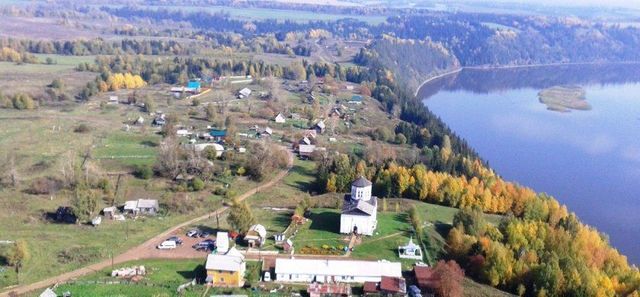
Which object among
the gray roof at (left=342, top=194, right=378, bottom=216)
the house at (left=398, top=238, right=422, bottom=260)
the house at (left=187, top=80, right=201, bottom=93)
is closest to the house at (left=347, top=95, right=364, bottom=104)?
the house at (left=187, top=80, right=201, bottom=93)

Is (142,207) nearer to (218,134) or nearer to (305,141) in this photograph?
(218,134)

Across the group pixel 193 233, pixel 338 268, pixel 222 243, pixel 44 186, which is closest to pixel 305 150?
pixel 193 233

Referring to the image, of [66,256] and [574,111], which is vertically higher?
[66,256]

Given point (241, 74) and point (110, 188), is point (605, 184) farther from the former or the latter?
point (241, 74)

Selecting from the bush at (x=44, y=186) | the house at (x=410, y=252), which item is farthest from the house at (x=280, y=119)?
the house at (x=410, y=252)

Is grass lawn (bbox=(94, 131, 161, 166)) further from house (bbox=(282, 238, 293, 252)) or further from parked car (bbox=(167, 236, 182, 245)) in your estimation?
house (bbox=(282, 238, 293, 252))

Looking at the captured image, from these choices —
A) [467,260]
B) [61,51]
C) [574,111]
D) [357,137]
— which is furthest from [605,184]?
[61,51]
